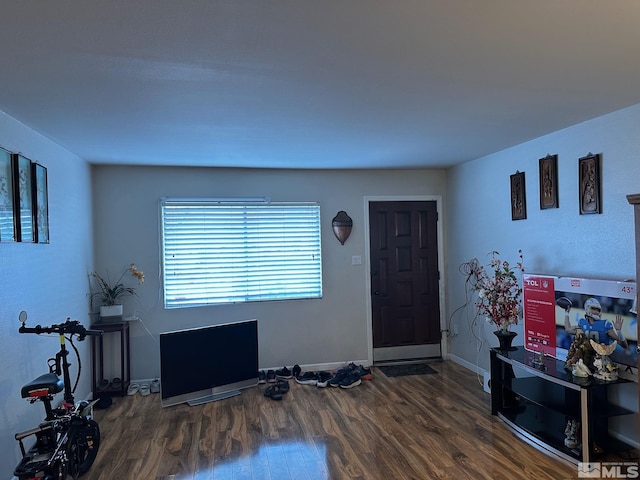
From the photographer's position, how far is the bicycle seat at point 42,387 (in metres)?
2.43

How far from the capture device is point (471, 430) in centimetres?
329

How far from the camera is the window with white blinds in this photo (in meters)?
4.61

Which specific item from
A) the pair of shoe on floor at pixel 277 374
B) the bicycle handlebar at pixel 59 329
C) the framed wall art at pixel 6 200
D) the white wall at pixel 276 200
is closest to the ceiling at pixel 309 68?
the framed wall art at pixel 6 200

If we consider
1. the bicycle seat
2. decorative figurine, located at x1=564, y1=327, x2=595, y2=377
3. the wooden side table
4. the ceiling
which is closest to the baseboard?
decorative figurine, located at x1=564, y1=327, x2=595, y2=377

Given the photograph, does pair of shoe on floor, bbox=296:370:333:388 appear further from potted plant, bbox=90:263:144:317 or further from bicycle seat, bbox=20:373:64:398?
bicycle seat, bbox=20:373:64:398

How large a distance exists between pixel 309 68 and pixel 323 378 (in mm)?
3443

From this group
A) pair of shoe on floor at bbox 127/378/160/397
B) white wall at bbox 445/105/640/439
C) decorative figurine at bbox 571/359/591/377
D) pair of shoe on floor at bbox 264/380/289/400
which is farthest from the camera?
pair of shoe on floor at bbox 127/378/160/397

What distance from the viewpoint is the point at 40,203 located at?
10.1ft

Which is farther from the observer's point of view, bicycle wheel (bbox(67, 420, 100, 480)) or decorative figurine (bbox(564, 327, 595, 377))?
decorative figurine (bbox(564, 327, 595, 377))

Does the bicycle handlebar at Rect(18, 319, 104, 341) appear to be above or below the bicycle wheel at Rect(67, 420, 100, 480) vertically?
above

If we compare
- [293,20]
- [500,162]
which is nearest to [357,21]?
[293,20]

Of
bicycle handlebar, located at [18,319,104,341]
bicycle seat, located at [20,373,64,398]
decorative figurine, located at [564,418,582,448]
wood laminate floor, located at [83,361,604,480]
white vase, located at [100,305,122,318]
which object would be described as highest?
bicycle handlebar, located at [18,319,104,341]

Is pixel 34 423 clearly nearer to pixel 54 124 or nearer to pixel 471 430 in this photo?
pixel 54 124

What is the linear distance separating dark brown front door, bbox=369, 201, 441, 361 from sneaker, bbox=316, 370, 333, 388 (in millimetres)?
795
